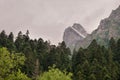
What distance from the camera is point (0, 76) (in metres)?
47.2

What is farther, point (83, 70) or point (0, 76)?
point (83, 70)

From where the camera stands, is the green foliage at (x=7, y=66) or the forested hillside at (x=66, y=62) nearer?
the green foliage at (x=7, y=66)

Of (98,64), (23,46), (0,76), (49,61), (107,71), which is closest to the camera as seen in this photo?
(0,76)

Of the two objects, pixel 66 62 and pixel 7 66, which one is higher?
pixel 66 62

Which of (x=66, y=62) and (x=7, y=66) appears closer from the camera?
(x=7, y=66)

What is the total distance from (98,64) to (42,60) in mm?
35449

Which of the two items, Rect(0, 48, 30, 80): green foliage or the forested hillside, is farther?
the forested hillside

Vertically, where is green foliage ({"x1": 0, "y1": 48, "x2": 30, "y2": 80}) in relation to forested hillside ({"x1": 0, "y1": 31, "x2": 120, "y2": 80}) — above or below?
below

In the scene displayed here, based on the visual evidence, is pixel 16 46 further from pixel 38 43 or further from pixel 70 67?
pixel 70 67

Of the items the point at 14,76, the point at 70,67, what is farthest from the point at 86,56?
the point at 14,76

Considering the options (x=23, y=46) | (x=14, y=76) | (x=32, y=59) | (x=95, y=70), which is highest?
(x=23, y=46)

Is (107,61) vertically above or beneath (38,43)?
beneath

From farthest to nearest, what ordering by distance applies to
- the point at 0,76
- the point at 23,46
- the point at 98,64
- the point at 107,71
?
the point at 23,46 < the point at 98,64 < the point at 107,71 < the point at 0,76

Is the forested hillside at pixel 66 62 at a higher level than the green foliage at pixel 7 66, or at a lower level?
higher
